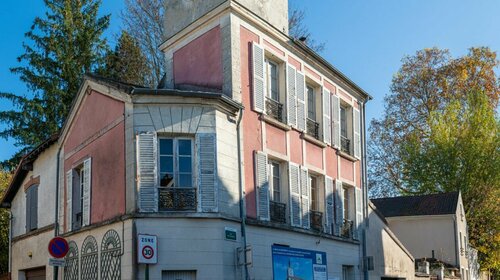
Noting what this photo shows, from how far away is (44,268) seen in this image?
19547 mm

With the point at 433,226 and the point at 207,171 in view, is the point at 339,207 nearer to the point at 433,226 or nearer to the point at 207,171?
the point at 207,171

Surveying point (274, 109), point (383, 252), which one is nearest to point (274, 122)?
point (274, 109)

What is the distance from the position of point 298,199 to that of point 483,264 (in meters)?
28.8

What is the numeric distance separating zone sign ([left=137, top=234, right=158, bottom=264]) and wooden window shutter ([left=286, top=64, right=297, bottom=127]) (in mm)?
5901

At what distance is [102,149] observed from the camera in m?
16.5

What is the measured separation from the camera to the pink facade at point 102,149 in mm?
15406

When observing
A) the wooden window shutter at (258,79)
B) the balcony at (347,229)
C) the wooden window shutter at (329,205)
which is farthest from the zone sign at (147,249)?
the balcony at (347,229)

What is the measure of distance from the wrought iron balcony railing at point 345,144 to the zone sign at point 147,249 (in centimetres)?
939

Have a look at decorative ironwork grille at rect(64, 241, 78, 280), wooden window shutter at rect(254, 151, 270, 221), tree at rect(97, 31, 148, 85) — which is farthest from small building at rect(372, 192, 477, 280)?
decorative ironwork grille at rect(64, 241, 78, 280)

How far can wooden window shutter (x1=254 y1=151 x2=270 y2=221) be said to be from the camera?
1653 cm

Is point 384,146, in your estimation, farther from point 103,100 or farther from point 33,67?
point 103,100

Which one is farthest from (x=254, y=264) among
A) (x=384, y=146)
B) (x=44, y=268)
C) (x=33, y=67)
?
(x=384, y=146)

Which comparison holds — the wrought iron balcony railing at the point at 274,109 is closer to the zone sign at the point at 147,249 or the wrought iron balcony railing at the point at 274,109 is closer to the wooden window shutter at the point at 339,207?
the wooden window shutter at the point at 339,207

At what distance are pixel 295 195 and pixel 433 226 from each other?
22.7 m
